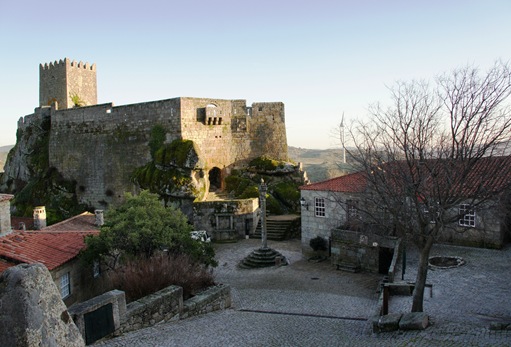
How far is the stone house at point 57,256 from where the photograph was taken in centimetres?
1371

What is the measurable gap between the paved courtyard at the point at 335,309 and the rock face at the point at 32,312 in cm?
538

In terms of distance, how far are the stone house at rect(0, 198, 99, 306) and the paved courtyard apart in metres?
5.74

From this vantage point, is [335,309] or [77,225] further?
[77,225]

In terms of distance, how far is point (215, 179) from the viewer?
108 ft

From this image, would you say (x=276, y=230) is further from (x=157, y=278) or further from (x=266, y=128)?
(x=157, y=278)

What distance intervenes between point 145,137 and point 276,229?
39.5 ft

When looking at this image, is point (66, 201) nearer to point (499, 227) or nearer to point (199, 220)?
point (199, 220)

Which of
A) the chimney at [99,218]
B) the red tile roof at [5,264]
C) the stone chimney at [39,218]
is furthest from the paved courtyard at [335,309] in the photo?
the stone chimney at [39,218]

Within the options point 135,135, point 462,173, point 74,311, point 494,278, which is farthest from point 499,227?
point 135,135

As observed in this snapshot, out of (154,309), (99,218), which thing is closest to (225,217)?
(99,218)

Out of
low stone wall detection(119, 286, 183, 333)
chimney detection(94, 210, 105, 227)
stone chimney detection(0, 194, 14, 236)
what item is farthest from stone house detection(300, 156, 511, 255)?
stone chimney detection(0, 194, 14, 236)

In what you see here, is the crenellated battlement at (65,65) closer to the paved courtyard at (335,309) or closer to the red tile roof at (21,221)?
the red tile roof at (21,221)

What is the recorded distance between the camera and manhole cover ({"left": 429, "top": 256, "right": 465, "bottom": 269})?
1534 centimetres

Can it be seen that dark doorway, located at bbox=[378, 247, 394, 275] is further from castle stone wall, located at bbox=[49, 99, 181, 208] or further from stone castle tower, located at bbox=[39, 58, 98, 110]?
stone castle tower, located at bbox=[39, 58, 98, 110]
